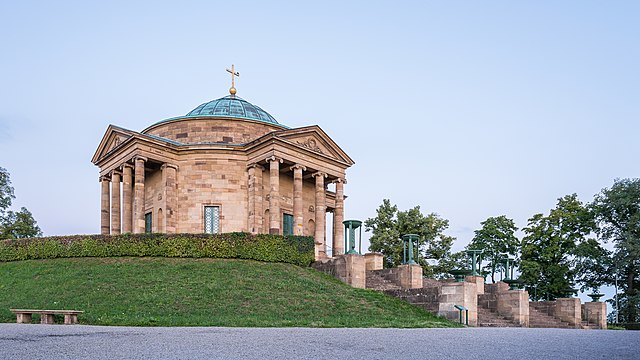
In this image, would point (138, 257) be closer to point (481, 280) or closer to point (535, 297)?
point (481, 280)

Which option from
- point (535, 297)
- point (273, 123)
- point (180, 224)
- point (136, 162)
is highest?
point (273, 123)

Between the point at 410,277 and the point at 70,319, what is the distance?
660 inches

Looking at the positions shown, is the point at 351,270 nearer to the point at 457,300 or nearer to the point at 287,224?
the point at 457,300

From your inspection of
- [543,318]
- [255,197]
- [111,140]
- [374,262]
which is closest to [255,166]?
[255,197]

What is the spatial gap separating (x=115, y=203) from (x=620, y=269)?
3758 centimetres

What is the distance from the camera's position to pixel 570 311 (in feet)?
95.3

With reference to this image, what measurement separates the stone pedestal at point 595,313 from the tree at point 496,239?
1693cm

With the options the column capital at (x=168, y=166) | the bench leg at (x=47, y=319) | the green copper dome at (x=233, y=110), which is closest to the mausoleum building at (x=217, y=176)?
the column capital at (x=168, y=166)

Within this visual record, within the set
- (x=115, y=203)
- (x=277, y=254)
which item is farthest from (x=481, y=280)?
(x=115, y=203)

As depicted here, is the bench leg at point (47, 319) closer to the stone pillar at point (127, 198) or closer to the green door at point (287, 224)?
the stone pillar at point (127, 198)

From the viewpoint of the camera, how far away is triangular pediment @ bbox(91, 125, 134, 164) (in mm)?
39656

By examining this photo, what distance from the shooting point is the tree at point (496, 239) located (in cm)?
4881

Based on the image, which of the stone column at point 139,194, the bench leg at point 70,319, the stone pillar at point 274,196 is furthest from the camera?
the stone pillar at point 274,196

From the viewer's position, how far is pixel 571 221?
→ 4594 centimetres
